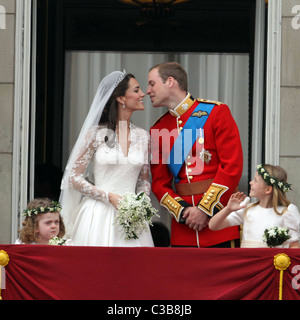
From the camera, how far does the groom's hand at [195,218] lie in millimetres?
6496

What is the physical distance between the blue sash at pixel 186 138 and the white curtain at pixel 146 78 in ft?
5.36

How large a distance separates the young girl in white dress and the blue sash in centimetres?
62

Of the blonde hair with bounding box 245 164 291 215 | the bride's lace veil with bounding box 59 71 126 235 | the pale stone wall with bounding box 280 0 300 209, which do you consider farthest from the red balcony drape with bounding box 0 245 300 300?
the pale stone wall with bounding box 280 0 300 209

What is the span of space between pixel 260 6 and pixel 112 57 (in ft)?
5.07

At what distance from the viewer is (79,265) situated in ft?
18.0

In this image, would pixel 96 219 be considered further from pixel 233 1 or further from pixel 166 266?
pixel 233 1

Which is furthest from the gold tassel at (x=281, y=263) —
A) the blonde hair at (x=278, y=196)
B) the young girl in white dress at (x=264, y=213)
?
the blonde hair at (x=278, y=196)

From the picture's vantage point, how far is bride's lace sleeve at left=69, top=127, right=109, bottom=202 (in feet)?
21.5

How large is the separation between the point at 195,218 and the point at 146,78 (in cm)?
231

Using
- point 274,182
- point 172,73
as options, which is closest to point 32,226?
point 172,73

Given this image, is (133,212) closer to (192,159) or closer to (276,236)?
(192,159)

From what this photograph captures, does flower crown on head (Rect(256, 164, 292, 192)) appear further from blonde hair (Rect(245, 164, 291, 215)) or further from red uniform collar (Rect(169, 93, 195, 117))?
red uniform collar (Rect(169, 93, 195, 117))

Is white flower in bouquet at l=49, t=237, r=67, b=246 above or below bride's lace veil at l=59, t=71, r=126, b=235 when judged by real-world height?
below

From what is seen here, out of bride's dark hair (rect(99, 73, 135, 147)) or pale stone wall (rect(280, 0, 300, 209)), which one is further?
pale stone wall (rect(280, 0, 300, 209))
